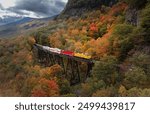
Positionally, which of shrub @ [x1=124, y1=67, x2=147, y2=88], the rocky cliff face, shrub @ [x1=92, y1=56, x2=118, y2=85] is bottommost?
the rocky cliff face

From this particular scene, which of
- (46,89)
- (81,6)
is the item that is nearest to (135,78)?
(46,89)

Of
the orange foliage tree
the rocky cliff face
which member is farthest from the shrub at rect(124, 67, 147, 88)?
the rocky cliff face

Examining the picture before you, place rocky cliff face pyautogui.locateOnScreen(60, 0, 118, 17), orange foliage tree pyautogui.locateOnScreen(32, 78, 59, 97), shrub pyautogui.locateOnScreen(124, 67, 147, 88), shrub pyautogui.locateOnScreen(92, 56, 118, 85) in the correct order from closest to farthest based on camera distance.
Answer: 1. shrub pyautogui.locateOnScreen(124, 67, 147, 88)
2. shrub pyautogui.locateOnScreen(92, 56, 118, 85)
3. orange foliage tree pyautogui.locateOnScreen(32, 78, 59, 97)
4. rocky cliff face pyautogui.locateOnScreen(60, 0, 118, 17)

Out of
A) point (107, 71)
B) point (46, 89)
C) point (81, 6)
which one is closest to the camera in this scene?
point (107, 71)

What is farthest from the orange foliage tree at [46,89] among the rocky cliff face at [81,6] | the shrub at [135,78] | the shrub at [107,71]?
the rocky cliff face at [81,6]

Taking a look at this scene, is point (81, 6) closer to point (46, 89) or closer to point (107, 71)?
point (46, 89)

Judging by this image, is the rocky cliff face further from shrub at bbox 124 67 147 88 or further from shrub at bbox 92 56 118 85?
shrub at bbox 124 67 147 88

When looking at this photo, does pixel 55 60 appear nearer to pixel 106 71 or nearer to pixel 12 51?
pixel 12 51

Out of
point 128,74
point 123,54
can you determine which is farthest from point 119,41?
point 128,74
